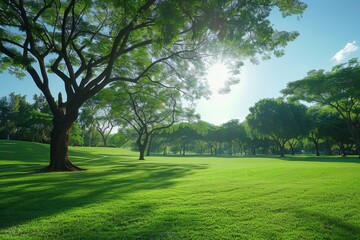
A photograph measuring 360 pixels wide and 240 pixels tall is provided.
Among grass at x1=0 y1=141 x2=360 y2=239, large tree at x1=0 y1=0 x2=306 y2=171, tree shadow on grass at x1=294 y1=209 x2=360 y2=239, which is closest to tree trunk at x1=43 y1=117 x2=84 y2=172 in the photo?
large tree at x1=0 y1=0 x2=306 y2=171

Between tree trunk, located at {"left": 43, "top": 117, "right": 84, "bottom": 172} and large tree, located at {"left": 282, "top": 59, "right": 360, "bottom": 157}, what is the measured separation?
32.7 metres

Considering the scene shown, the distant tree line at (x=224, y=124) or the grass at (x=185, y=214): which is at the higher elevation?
the distant tree line at (x=224, y=124)

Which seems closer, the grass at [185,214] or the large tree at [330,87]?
the grass at [185,214]

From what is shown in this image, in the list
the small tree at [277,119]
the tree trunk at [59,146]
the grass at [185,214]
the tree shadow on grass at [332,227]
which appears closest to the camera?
the tree shadow on grass at [332,227]

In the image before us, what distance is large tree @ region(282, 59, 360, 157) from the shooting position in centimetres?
3375

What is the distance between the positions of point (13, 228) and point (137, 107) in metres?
35.0

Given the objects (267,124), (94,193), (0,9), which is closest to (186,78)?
(0,9)

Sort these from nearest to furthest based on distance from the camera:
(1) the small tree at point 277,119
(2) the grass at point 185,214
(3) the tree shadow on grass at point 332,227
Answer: (3) the tree shadow on grass at point 332,227
(2) the grass at point 185,214
(1) the small tree at point 277,119

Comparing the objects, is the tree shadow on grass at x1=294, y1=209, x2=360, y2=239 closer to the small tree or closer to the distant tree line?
the distant tree line

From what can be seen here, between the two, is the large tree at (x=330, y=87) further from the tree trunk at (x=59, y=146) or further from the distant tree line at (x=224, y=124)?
the tree trunk at (x=59, y=146)

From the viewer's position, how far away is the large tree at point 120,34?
10773mm

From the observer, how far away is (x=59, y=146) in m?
16.8

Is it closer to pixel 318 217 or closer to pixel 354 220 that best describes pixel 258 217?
pixel 318 217

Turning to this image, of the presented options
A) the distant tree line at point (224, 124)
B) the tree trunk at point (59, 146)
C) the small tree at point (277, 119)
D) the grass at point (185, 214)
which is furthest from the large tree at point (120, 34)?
the small tree at point (277, 119)
